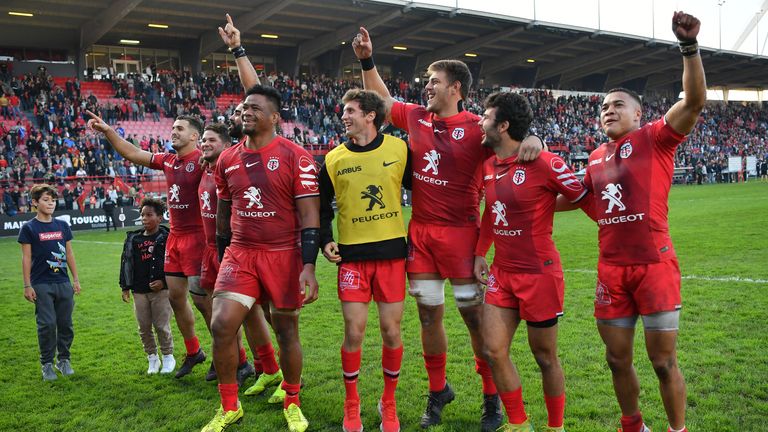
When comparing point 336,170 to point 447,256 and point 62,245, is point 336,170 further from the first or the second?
point 62,245

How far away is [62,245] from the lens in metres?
7.03

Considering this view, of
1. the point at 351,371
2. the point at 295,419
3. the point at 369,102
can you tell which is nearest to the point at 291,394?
the point at 295,419

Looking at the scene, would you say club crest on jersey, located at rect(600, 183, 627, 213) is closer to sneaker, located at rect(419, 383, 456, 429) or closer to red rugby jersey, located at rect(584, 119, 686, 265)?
red rugby jersey, located at rect(584, 119, 686, 265)

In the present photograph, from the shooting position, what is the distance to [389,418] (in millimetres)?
4891

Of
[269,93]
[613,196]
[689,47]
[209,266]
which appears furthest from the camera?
[209,266]

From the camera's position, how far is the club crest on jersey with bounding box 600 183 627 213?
428 cm

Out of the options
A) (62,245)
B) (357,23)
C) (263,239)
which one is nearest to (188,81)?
(357,23)

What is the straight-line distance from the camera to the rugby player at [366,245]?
4934mm

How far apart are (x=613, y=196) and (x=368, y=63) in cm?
252

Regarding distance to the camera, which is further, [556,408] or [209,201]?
[209,201]

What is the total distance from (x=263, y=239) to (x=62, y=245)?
10.3 feet

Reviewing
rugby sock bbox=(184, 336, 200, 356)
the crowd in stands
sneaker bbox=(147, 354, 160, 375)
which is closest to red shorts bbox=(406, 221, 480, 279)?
rugby sock bbox=(184, 336, 200, 356)

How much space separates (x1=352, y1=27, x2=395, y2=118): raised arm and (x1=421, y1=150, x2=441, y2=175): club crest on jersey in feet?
2.17

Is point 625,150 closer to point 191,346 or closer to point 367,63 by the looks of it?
point 367,63
